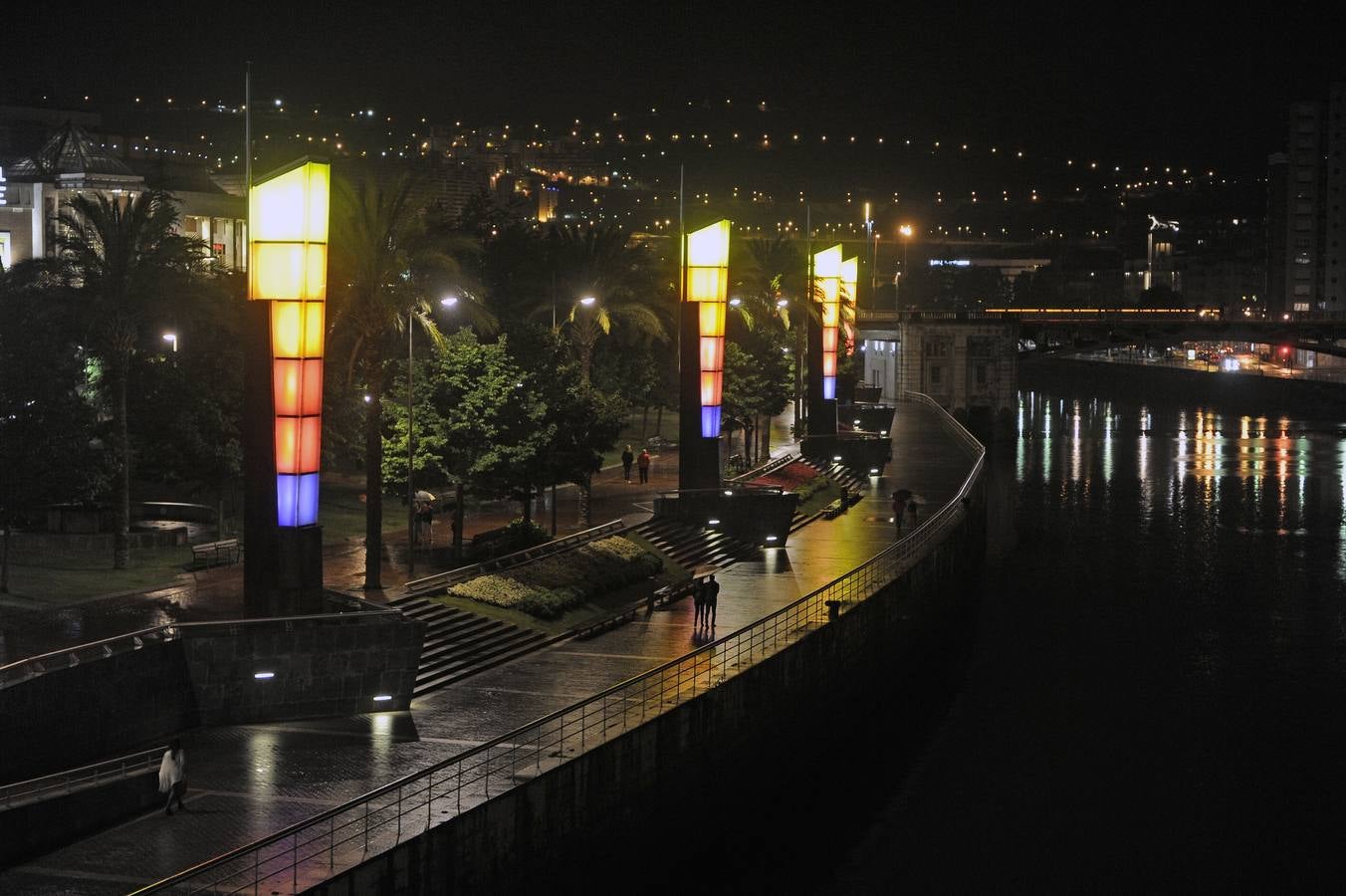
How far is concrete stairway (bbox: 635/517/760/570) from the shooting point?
147 feet

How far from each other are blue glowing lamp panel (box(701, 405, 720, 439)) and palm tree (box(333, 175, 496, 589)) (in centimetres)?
1588

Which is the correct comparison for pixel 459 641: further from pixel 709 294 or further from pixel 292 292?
pixel 709 294

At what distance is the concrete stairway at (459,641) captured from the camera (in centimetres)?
2994

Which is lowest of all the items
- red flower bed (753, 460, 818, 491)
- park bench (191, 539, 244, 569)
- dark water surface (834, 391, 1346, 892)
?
dark water surface (834, 391, 1346, 892)

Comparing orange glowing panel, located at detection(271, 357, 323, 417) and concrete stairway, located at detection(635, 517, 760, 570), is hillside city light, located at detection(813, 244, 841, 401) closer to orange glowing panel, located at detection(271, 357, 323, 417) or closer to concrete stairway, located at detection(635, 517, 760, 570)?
concrete stairway, located at detection(635, 517, 760, 570)

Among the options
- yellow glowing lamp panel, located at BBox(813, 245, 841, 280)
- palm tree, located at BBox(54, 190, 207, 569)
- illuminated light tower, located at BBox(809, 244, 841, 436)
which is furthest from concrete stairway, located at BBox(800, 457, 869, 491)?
palm tree, located at BBox(54, 190, 207, 569)

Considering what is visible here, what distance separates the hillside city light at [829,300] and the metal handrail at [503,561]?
32.6 metres

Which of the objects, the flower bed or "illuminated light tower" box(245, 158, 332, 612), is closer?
"illuminated light tower" box(245, 158, 332, 612)

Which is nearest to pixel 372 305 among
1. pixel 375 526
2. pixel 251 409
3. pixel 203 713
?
pixel 375 526

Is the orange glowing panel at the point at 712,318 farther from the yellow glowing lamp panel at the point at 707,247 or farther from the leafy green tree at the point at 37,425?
the leafy green tree at the point at 37,425

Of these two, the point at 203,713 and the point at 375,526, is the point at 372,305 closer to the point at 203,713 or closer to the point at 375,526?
the point at 375,526

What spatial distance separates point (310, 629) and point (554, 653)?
6.57 metres

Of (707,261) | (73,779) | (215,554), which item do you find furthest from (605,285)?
(73,779)

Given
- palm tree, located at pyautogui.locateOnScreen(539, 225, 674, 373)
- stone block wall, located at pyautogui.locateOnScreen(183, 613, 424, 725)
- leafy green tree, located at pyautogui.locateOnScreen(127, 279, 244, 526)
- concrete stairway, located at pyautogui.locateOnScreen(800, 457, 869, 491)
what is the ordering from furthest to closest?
concrete stairway, located at pyautogui.locateOnScreen(800, 457, 869, 491)
palm tree, located at pyautogui.locateOnScreen(539, 225, 674, 373)
leafy green tree, located at pyautogui.locateOnScreen(127, 279, 244, 526)
stone block wall, located at pyautogui.locateOnScreen(183, 613, 424, 725)
